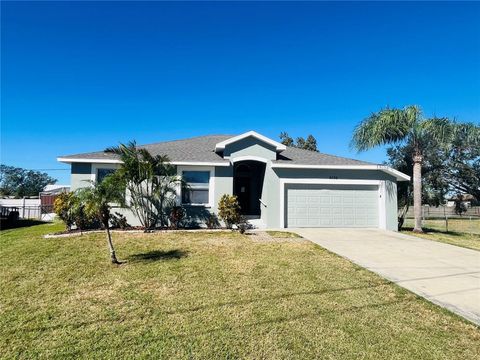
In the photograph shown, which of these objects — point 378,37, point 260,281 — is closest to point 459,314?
point 260,281

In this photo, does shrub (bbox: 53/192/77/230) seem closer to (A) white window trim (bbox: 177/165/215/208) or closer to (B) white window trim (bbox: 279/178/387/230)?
(A) white window trim (bbox: 177/165/215/208)

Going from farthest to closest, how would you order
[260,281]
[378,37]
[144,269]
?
[378,37] → [144,269] → [260,281]

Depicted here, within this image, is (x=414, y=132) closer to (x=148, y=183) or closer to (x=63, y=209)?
(x=148, y=183)

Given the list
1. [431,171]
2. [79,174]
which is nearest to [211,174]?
[79,174]

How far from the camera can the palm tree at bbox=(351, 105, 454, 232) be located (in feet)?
48.5

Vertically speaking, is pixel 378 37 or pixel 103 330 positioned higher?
pixel 378 37

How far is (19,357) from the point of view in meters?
3.75

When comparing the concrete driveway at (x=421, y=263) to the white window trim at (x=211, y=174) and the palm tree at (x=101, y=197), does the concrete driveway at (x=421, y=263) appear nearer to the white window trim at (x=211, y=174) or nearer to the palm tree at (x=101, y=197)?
the white window trim at (x=211, y=174)

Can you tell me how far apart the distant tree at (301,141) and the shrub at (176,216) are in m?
27.4

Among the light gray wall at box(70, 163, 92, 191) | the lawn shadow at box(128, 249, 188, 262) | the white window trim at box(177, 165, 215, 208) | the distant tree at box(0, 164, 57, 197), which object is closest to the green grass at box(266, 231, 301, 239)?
the white window trim at box(177, 165, 215, 208)

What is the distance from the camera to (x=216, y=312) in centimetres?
498

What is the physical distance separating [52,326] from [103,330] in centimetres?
85

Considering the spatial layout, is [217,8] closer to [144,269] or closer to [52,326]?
[144,269]

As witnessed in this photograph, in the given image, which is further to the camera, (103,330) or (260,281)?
(260,281)
